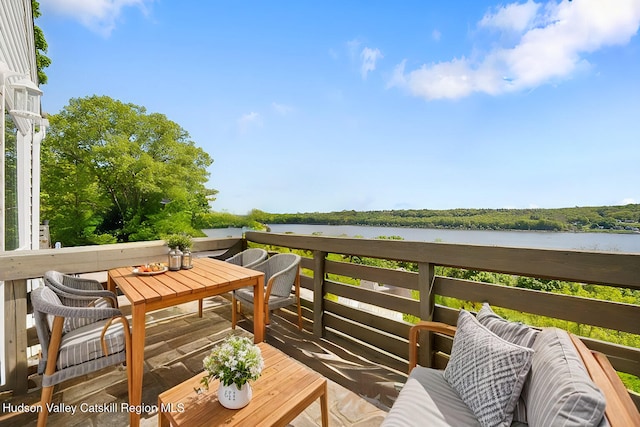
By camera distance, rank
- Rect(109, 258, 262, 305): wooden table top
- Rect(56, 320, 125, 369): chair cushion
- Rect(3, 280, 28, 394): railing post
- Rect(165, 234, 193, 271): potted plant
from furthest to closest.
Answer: Rect(165, 234, 193, 271): potted plant, Rect(3, 280, 28, 394): railing post, Rect(109, 258, 262, 305): wooden table top, Rect(56, 320, 125, 369): chair cushion

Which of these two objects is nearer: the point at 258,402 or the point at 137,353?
the point at 258,402

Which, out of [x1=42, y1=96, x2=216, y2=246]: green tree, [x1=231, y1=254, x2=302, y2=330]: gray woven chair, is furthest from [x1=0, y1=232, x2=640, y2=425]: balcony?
[x1=42, y1=96, x2=216, y2=246]: green tree

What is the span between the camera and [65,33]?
7.92 meters

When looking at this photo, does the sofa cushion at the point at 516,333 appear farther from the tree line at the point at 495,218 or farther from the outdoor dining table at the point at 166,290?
the outdoor dining table at the point at 166,290

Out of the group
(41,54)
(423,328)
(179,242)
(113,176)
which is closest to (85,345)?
(179,242)

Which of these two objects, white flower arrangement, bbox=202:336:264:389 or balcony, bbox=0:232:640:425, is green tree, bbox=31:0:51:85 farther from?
white flower arrangement, bbox=202:336:264:389

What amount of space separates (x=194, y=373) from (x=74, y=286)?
125 cm

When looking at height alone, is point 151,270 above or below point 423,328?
above

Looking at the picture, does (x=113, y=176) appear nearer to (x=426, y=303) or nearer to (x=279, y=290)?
(x=279, y=290)

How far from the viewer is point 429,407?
4.16ft

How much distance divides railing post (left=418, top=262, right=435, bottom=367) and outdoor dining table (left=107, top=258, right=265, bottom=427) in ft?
4.48

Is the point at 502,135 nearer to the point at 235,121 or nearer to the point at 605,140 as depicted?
the point at 605,140

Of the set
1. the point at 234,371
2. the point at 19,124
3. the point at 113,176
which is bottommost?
the point at 234,371

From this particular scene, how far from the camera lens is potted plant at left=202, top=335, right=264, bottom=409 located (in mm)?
1286
